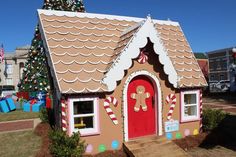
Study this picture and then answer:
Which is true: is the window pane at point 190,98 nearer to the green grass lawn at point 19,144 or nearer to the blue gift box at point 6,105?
the green grass lawn at point 19,144

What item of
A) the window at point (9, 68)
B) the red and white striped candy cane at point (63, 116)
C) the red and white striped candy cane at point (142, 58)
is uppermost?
the window at point (9, 68)

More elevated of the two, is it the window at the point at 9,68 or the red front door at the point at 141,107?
the window at the point at 9,68

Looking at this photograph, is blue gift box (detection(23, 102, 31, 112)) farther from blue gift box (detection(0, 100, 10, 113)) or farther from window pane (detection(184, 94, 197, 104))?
window pane (detection(184, 94, 197, 104))

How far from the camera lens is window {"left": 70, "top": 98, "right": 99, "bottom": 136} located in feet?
27.7

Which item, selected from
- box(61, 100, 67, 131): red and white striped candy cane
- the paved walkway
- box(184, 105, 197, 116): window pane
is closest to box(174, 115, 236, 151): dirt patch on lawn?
box(184, 105, 197, 116): window pane

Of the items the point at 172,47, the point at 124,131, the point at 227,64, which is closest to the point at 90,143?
the point at 124,131

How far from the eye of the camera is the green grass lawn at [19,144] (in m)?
8.83

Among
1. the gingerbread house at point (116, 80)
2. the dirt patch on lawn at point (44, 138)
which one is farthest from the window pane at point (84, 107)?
the dirt patch on lawn at point (44, 138)

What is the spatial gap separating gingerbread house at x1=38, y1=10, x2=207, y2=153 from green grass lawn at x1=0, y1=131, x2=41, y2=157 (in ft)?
5.10

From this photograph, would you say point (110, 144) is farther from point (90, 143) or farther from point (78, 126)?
point (78, 126)

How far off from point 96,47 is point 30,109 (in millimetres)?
11396

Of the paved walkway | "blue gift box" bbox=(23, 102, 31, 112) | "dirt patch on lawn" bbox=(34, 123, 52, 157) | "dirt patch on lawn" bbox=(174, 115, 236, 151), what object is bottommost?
"dirt patch on lawn" bbox=(174, 115, 236, 151)

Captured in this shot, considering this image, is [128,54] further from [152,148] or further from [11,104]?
[11,104]

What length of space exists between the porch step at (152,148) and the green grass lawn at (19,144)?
3364mm
